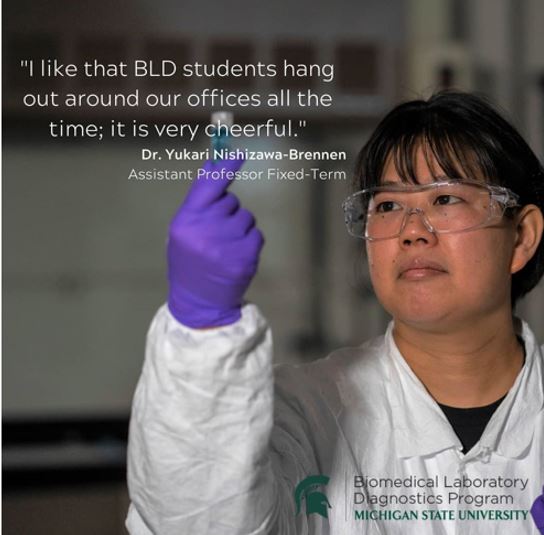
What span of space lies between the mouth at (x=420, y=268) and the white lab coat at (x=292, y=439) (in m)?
0.17

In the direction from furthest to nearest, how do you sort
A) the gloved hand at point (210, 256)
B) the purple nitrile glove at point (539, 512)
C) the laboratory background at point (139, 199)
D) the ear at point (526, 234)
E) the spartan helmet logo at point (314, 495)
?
the laboratory background at point (139, 199), the ear at point (526, 234), the purple nitrile glove at point (539, 512), the spartan helmet logo at point (314, 495), the gloved hand at point (210, 256)

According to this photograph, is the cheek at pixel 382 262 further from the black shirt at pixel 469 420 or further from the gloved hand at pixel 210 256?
the gloved hand at pixel 210 256

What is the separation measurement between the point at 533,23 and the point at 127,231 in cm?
181

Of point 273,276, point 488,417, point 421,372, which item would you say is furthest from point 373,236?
point 273,276

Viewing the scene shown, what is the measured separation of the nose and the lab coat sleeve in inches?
16.7

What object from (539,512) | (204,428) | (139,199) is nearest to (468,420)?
(539,512)

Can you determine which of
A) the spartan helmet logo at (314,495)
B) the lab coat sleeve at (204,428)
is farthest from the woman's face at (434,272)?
the lab coat sleeve at (204,428)

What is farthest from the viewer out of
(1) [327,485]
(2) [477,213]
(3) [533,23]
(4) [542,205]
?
(3) [533,23]

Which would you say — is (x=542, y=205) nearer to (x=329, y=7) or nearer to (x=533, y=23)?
Answer: (x=533, y=23)

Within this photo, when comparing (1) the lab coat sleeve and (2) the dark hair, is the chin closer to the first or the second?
(2) the dark hair

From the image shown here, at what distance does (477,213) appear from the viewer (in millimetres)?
1356

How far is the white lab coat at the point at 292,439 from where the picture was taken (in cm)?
94

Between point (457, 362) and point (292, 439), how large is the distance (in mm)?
344

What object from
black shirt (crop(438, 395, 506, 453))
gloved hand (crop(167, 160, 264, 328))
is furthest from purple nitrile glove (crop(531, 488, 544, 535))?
gloved hand (crop(167, 160, 264, 328))
